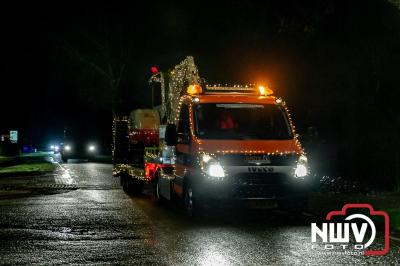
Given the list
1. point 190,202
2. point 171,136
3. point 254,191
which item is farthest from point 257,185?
point 171,136

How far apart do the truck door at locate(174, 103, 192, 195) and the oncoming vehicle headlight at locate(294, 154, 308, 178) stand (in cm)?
206

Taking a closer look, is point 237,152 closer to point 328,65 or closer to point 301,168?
point 301,168

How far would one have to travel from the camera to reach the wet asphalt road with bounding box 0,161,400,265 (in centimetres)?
963

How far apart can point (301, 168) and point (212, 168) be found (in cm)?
168

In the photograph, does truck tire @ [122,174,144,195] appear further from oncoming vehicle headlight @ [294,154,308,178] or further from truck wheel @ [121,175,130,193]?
oncoming vehicle headlight @ [294,154,308,178]

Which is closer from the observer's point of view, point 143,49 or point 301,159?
point 301,159

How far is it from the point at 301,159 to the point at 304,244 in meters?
3.11

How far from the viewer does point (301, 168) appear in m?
13.7

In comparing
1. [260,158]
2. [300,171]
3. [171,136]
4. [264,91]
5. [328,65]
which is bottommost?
[300,171]

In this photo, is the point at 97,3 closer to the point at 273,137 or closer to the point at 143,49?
the point at 143,49

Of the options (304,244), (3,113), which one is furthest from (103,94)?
(304,244)

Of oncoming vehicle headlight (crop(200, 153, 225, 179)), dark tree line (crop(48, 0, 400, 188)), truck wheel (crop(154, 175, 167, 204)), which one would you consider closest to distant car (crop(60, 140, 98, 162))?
dark tree line (crop(48, 0, 400, 188))

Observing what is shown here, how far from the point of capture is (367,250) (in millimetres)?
10352

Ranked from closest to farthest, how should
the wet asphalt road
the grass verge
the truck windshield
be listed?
the wet asphalt road, the truck windshield, the grass verge
